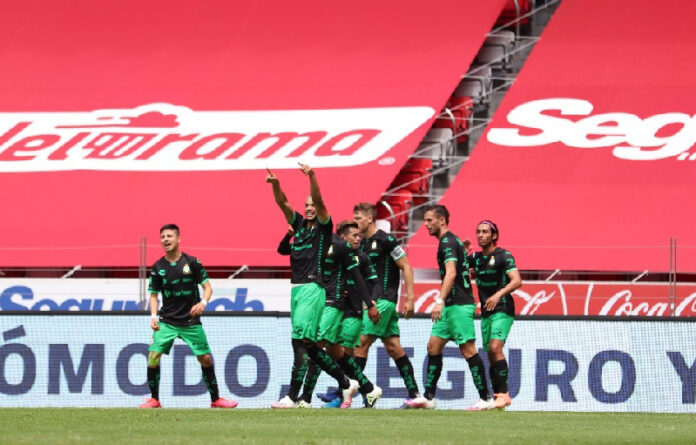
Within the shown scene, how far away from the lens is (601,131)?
23.0 meters

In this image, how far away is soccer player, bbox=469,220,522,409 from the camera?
1277cm

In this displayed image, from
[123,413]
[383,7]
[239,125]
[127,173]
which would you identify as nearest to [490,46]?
[383,7]

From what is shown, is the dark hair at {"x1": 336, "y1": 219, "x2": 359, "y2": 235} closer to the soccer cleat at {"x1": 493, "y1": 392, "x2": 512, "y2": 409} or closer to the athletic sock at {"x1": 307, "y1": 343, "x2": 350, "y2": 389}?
the athletic sock at {"x1": 307, "y1": 343, "x2": 350, "y2": 389}

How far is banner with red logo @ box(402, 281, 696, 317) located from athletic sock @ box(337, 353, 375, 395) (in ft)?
19.2

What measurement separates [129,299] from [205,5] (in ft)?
30.8

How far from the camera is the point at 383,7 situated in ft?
85.0

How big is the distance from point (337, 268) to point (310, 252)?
0.65 m

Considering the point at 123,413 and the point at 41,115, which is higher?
the point at 41,115

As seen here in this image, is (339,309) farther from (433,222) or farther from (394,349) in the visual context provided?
(433,222)

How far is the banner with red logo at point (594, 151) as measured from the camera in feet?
68.1

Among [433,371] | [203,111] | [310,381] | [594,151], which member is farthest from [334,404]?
[203,111]

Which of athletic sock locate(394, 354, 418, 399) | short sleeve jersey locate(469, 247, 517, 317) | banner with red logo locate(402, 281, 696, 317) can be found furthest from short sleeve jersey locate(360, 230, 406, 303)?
banner with red logo locate(402, 281, 696, 317)

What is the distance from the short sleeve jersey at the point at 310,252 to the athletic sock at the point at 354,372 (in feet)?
3.10

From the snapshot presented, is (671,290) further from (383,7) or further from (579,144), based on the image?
(383,7)
